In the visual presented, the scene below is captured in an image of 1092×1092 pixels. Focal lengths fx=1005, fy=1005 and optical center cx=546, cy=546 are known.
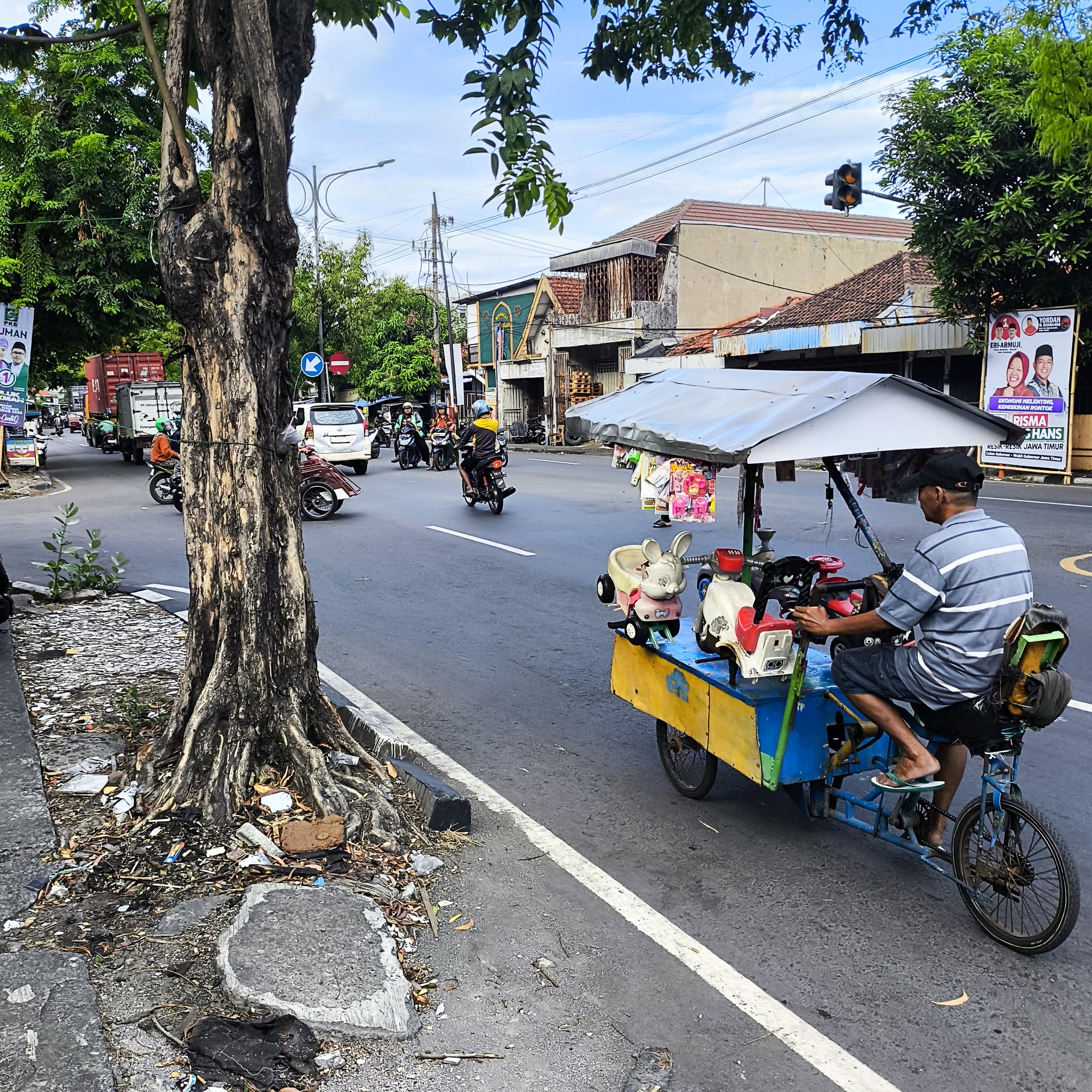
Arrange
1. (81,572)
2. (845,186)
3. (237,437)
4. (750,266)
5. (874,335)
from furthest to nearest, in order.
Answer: (750,266), (874,335), (845,186), (81,572), (237,437)

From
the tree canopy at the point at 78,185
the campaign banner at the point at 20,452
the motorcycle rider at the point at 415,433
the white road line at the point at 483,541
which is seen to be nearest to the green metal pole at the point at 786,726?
the white road line at the point at 483,541

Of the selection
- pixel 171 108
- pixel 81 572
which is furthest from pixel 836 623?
pixel 81 572

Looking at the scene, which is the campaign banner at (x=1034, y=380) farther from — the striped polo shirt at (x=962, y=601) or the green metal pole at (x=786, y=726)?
the striped polo shirt at (x=962, y=601)

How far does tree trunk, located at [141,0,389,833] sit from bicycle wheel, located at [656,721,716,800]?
148cm

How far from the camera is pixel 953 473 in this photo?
352 cm

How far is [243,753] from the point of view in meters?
4.37

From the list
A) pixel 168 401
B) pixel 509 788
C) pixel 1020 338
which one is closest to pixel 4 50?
pixel 509 788

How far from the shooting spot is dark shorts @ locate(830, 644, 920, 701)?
3.64m

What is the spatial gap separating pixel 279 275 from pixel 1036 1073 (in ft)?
13.3

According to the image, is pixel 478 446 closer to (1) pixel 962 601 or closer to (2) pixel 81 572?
(2) pixel 81 572

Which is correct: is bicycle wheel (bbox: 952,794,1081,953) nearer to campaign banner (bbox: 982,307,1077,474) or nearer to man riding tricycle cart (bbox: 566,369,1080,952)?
man riding tricycle cart (bbox: 566,369,1080,952)

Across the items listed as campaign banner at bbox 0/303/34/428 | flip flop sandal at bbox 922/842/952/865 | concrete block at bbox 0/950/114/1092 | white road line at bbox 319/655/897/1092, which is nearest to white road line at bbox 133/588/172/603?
white road line at bbox 319/655/897/1092

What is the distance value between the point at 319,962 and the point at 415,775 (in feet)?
4.56

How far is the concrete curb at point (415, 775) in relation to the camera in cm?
434
